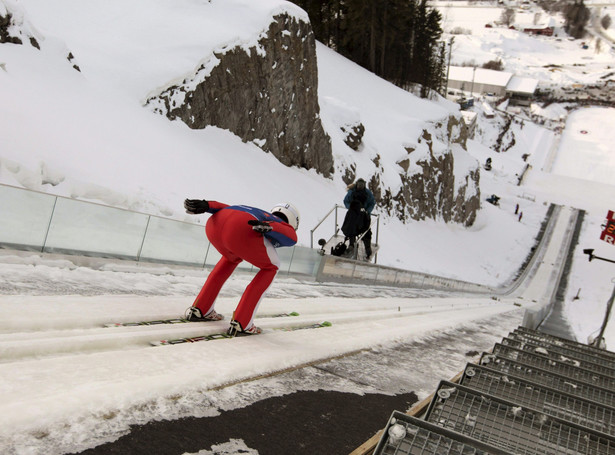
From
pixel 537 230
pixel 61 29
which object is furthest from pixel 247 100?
pixel 537 230

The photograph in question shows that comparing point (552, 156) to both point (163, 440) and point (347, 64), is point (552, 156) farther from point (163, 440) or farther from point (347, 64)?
point (163, 440)

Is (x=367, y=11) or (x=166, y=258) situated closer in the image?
(x=166, y=258)

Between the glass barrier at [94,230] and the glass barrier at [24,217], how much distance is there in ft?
0.34

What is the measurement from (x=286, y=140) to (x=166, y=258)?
1846 cm

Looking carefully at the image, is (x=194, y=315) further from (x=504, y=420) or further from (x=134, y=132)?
(x=134, y=132)

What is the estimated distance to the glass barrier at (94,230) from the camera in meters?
6.25

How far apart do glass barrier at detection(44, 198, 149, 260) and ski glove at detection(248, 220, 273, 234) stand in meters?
2.92

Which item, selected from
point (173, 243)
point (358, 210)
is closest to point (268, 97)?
point (358, 210)

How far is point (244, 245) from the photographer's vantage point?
187 inches

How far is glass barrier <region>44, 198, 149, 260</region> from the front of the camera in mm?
6250

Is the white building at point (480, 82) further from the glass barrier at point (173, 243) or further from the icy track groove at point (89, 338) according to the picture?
the icy track groove at point (89, 338)

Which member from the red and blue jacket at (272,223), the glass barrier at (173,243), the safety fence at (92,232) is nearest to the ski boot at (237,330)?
the red and blue jacket at (272,223)

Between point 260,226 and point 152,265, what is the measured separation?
3356 mm

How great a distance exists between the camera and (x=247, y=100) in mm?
23297
